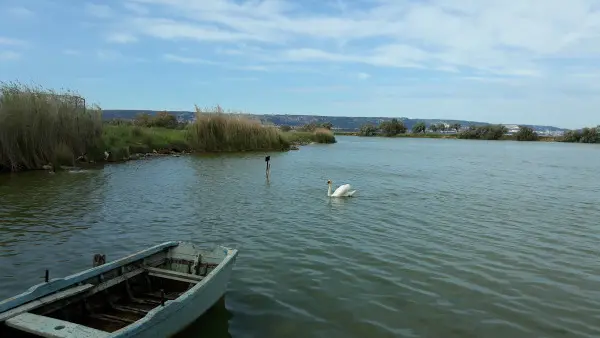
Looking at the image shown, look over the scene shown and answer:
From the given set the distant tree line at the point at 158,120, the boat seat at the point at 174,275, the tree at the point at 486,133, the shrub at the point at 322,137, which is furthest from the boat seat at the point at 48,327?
the tree at the point at 486,133

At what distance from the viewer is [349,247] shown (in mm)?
12195

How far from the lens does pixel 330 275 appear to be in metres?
9.99

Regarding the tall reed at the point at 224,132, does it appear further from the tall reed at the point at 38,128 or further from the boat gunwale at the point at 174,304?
the boat gunwale at the point at 174,304

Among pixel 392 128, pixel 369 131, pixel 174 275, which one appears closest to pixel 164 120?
pixel 174 275

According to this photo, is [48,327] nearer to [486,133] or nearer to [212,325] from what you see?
[212,325]

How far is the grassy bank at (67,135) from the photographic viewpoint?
86.1 feet

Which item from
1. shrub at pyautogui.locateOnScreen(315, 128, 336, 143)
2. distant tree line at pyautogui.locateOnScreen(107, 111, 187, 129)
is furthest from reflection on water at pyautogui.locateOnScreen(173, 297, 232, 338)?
shrub at pyautogui.locateOnScreen(315, 128, 336, 143)

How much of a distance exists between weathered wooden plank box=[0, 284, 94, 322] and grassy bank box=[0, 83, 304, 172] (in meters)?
23.0

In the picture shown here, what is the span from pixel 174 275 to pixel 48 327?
2.69m

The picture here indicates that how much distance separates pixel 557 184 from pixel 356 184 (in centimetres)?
1300

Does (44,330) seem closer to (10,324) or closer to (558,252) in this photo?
(10,324)

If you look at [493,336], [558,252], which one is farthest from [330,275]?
[558,252]

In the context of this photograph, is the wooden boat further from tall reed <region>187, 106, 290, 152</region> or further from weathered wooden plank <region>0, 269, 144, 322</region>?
tall reed <region>187, 106, 290, 152</region>

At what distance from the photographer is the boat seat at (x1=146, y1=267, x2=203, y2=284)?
25.7 feet
